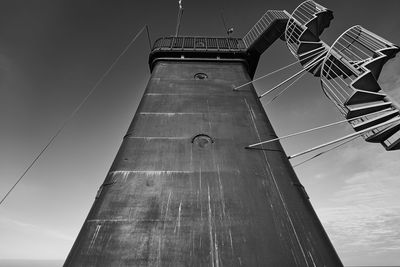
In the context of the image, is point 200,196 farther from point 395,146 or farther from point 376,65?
point 376,65

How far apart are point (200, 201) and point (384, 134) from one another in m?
5.28

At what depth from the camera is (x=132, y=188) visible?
4844 mm

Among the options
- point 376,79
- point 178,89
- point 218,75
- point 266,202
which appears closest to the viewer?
point 266,202

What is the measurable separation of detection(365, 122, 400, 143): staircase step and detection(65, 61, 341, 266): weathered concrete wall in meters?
2.36

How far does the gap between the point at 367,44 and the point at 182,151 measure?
685cm

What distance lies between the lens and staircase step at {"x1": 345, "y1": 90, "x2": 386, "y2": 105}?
503 cm

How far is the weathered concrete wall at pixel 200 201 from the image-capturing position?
12.4ft

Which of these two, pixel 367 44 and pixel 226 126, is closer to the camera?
pixel 367 44

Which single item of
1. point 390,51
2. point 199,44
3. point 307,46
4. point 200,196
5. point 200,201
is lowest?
point 200,201

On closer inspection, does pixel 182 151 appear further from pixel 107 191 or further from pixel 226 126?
pixel 107 191

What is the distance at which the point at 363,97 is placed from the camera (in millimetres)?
5172

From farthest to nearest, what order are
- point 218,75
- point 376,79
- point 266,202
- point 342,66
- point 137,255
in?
point 218,75
point 342,66
point 376,79
point 266,202
point 137,255

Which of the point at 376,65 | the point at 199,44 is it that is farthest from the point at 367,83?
the point at 199,44

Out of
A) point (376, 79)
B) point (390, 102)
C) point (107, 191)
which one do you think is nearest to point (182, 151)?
point (107, 191)
